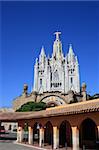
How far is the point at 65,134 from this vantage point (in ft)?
96.8

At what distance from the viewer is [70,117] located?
2241cm

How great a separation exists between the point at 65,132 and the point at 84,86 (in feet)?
175

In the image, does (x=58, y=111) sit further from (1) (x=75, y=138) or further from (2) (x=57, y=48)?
(2) (x=57, y=48)

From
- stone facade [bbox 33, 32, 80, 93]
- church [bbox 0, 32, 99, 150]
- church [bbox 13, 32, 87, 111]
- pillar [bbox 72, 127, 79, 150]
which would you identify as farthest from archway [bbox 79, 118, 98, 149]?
stone facade [bbox 33, 32, 80, 93]

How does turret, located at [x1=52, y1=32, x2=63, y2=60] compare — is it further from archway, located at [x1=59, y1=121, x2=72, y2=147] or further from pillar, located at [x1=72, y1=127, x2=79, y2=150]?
pillar, located at [x1=72, y1=127, x2=79, y2=150]

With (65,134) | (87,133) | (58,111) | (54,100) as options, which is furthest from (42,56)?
(58,111)

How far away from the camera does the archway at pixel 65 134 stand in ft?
89.0

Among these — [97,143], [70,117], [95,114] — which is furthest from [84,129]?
[95,114]

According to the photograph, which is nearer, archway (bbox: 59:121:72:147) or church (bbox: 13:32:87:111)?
archway (bbox: 59:121:72:147)

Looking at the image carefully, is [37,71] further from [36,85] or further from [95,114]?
[95,114]

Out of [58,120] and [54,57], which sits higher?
[54,57]

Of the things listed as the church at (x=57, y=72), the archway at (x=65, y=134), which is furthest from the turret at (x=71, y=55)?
the archway at (x=65, y=134)

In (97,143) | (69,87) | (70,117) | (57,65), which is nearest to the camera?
(70,117)

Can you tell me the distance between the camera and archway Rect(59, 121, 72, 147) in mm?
27125
